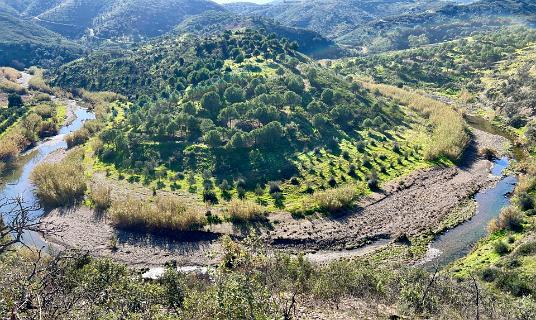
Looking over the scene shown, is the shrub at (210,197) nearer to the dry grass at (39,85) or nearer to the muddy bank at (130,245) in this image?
the muddy bank at (130,245)

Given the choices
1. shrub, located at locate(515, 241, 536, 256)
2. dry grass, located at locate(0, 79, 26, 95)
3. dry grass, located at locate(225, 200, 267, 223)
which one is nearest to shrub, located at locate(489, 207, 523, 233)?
shrub, located at locate(515, 241, 536, 256)

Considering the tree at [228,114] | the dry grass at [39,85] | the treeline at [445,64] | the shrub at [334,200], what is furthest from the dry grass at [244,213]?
the dry grass at [39,85]

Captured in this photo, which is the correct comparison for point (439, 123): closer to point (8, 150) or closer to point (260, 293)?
point (260, 293)

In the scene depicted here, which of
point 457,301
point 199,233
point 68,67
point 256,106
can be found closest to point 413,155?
point 256,106

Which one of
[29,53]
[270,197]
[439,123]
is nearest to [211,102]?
[270,197]

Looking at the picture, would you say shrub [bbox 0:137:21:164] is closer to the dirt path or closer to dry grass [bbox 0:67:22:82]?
the dirt path

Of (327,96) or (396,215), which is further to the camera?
(327,96)
